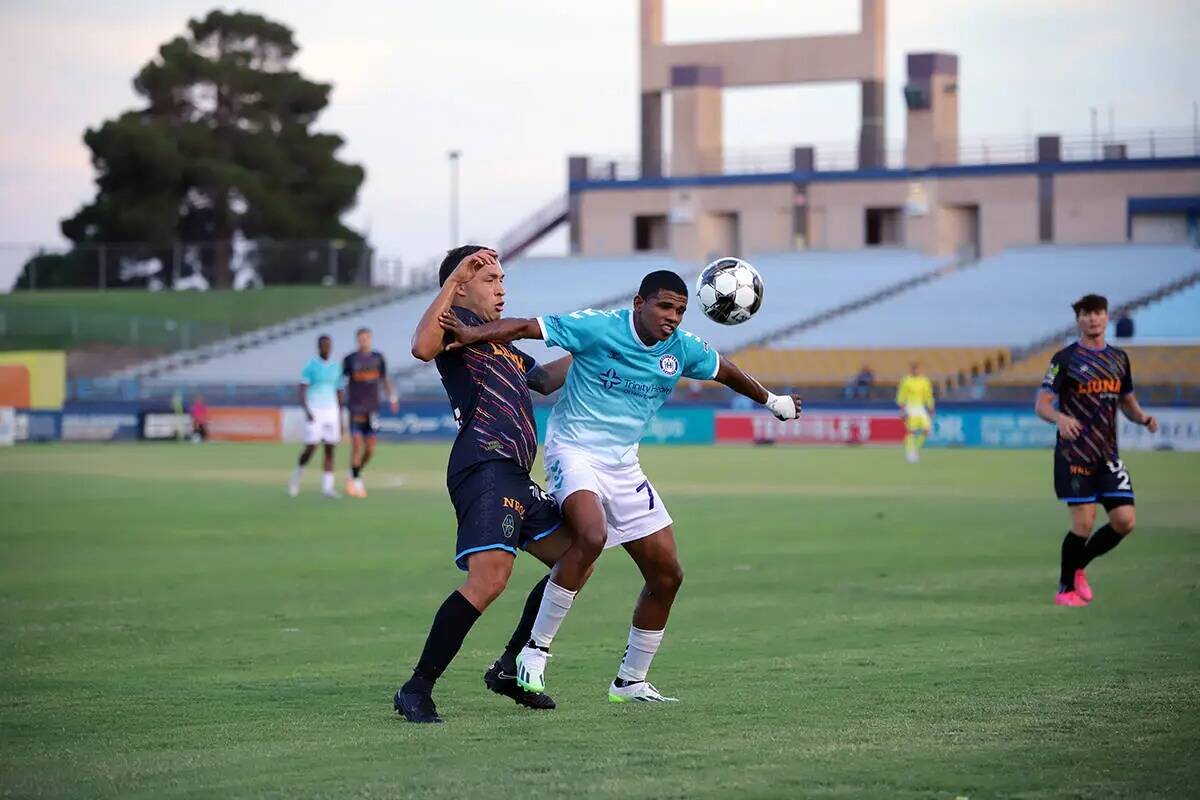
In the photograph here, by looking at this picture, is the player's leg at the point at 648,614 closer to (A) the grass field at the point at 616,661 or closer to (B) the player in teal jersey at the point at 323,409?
(A) the grass field at the point at 616,661

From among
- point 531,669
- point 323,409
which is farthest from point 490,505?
point 323,409

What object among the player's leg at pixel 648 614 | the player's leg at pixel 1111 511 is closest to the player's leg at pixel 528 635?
the player's leg at pixel 648 614

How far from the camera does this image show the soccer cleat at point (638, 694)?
891 centimetres

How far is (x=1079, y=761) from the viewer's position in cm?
727

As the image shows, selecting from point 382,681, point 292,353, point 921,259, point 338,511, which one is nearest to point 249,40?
point 292,353

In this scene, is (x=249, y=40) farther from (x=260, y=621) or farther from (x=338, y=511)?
(x=260, y=621)

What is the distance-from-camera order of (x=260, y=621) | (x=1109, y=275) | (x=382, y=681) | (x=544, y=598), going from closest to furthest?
(x=544, y=598), (x=382, y=681), (x=260, y=621), (x=1109, y=275)

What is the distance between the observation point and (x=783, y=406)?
9445 millimetres

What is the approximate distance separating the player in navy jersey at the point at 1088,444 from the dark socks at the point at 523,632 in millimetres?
5855

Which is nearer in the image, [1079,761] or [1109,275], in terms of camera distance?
[1079,761]

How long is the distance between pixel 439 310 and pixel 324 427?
58.8ft

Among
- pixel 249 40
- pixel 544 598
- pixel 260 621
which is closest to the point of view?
pixel 544 598

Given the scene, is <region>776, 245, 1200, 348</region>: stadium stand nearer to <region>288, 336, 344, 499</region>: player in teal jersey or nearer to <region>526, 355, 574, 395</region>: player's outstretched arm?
<region>288, 336, 344, 499</region>: player in teal jersey

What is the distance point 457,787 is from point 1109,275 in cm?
5261
